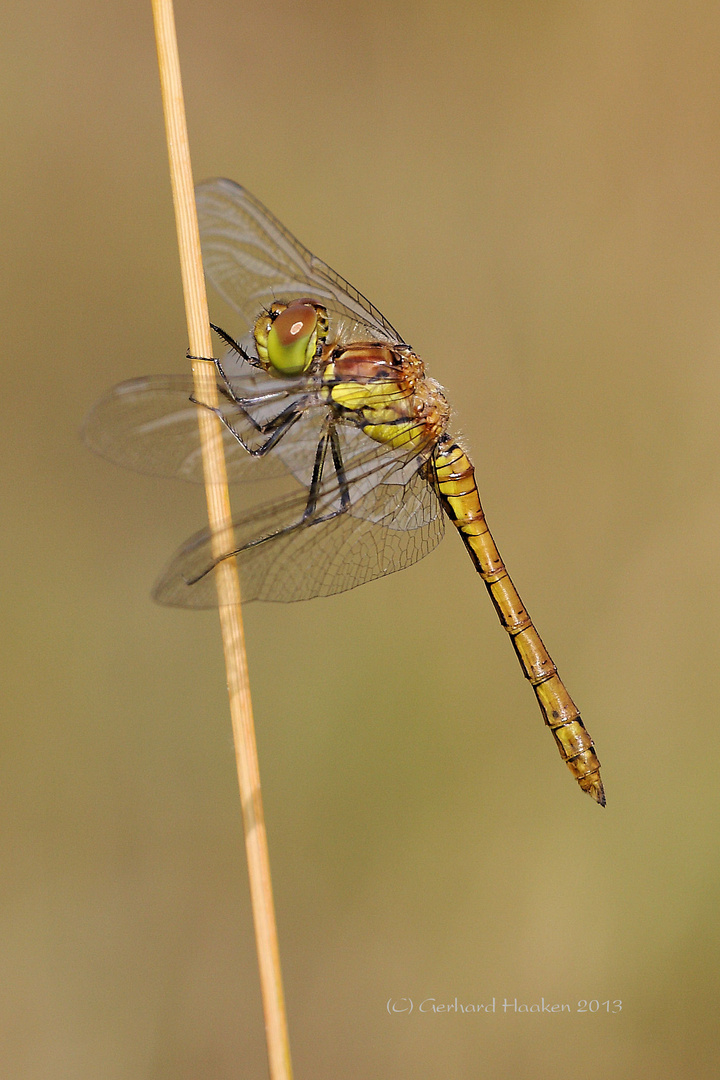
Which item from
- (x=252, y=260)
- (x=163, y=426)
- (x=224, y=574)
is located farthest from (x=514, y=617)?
(x=252, y=260)

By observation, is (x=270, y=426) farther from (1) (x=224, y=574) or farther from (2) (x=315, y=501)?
(1) (x=224, y=574)

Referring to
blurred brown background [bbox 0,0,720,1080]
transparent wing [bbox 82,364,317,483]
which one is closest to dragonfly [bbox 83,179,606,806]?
transparent wing [bbox 82,364,317,483]

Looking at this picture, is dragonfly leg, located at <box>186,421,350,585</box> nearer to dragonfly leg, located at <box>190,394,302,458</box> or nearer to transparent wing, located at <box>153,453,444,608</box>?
transparent wing, located at <box>153,453,444,608</box>

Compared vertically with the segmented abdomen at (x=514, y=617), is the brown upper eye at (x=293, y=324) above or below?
above

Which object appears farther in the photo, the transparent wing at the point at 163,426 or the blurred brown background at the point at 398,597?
the blurred brown background at the point at 398,597

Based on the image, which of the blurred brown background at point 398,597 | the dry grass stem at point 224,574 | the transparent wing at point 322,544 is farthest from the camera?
the blurred brown background at point 398,597

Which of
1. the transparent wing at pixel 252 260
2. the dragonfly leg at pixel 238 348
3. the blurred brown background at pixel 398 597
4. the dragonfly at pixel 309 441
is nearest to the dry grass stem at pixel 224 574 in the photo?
the dragonfly at pixel 309 441

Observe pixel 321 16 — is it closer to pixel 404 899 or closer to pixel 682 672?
pixel 682 672

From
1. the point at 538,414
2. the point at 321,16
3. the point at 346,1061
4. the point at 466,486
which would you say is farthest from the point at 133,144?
the point at 346,1061

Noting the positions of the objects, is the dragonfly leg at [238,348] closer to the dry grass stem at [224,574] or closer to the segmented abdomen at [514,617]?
the dry grass stem at [224,574]
